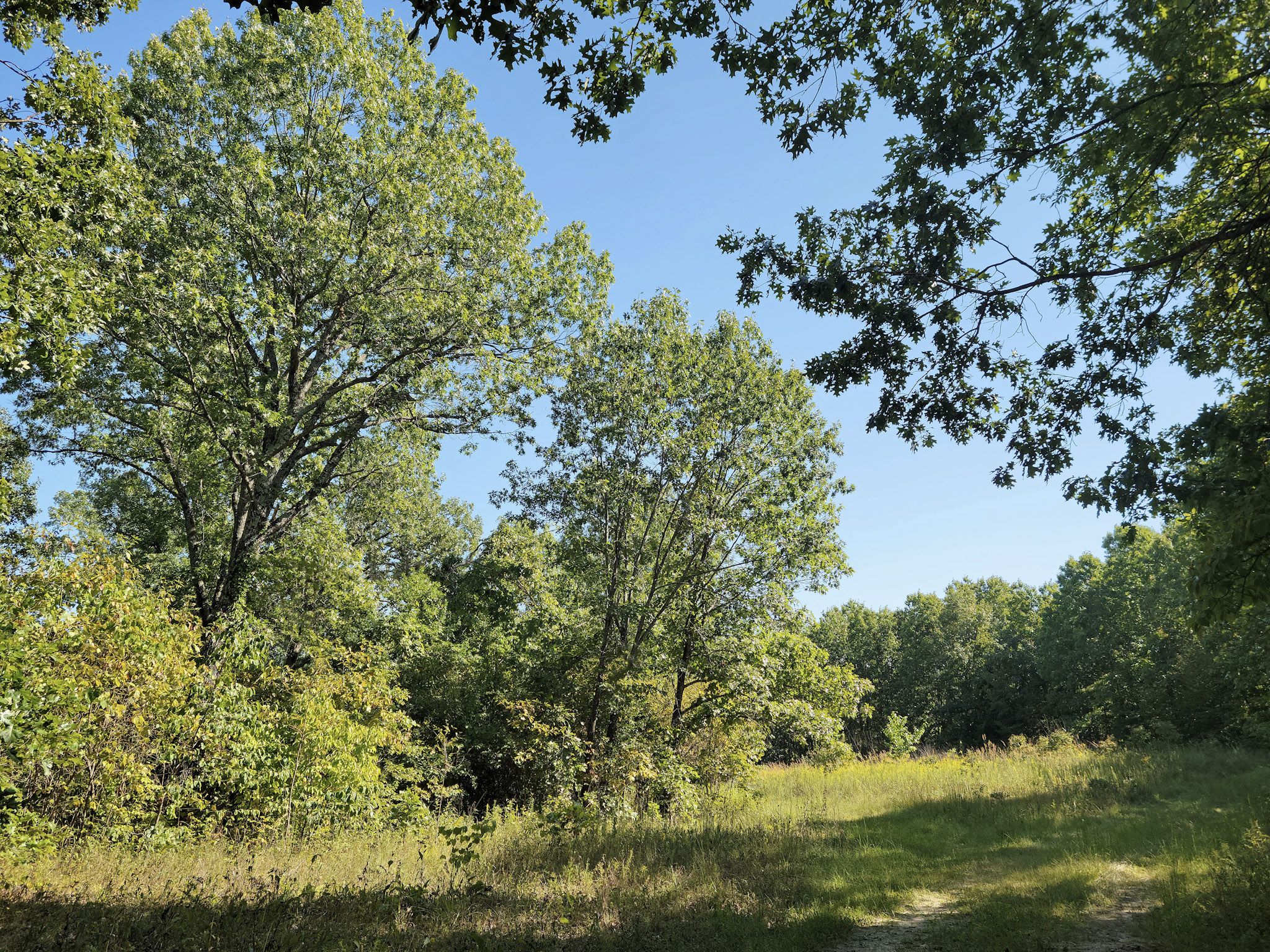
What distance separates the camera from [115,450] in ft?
51.8

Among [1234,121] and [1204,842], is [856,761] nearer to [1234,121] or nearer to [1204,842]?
[1204,842]

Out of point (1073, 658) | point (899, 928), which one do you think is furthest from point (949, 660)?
point (899, 928)

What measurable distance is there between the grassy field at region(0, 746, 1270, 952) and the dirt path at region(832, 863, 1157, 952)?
85 millimetres

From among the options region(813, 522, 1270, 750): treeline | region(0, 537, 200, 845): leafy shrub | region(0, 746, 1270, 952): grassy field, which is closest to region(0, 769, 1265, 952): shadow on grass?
region(0, 746, 1270, 952): grassy field

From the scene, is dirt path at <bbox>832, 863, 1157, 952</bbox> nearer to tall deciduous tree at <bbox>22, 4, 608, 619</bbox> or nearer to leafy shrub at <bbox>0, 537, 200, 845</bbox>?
leafy shrub at <bbox>0, 537, 200, 845</bbox>

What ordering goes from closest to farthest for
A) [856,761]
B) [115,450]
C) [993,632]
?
[115,450] < [856,761] < [993,632]

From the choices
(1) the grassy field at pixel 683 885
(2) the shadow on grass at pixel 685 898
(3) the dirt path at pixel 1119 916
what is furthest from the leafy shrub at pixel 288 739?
(3) the dirt path at pixel 1119 916

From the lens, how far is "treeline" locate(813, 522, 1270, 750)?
87.3 feet

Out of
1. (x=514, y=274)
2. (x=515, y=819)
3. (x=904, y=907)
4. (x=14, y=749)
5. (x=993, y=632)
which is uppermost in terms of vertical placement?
(x=514, y=274)

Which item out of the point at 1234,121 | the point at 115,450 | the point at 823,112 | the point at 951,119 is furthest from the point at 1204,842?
the point at 115,450

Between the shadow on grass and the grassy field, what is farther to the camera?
the grassy field

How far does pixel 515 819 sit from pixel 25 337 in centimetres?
1110

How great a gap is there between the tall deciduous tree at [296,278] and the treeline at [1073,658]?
14030 mm

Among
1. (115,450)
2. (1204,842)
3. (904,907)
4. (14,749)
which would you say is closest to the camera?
(14,749)
